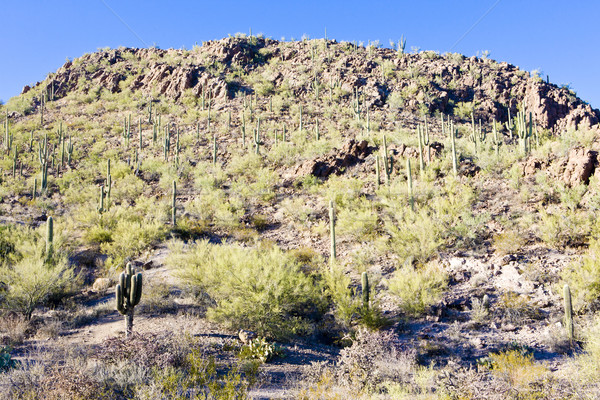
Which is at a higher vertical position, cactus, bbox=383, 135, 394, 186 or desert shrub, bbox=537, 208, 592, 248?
cactus, bbox=383, 135, 394, 186

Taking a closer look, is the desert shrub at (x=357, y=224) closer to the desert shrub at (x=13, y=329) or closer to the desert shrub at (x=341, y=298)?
→ the desert shrub at (x=341, y=298)

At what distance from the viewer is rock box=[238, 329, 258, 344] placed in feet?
26.2

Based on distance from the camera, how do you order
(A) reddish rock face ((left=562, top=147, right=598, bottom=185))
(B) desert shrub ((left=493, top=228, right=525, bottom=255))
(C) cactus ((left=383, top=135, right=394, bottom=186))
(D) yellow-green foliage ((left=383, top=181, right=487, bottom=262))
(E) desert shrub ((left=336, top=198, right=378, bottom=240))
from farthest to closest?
(C) cactus ((left=383, top=135, right=394, bottom=186)), (E) desert shrub ((left=336, top=198, right=378, bottom=240)), (A) reddish rock face ((left=562, top=147, right=598, bottom=185)), (D) yellow-green foliage ((left=383, top=181, right=487, bottom=262)), (B) desert shrub ((left=493, top=228, right=525, bottom=255))

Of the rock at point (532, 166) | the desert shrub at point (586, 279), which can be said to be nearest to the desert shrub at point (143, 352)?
the desert shrub at point (586, 279)

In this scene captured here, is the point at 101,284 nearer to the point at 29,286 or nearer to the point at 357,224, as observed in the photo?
the point at 29,286

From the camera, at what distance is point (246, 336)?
8094 mm

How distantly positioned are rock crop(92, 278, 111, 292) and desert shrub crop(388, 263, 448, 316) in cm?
958

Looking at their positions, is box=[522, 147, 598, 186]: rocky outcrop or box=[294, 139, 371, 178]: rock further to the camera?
box=[294, 139, 371, 178]: rock

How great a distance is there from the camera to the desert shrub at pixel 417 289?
32.4ft

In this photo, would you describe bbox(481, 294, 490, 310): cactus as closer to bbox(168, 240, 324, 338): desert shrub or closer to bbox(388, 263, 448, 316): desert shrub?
bbox(388, 263, 448, 316): desert shrub

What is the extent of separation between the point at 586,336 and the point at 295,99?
1302 inches

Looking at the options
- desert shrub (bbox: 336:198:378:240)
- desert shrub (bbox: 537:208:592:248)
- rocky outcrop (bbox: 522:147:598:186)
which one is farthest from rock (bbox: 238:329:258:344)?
rocky outcrop (bbox: 522:147:598:186)

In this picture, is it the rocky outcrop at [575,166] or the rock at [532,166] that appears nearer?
the rocky outcrop at [575,166]

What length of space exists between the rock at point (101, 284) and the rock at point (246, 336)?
662 centimetres
